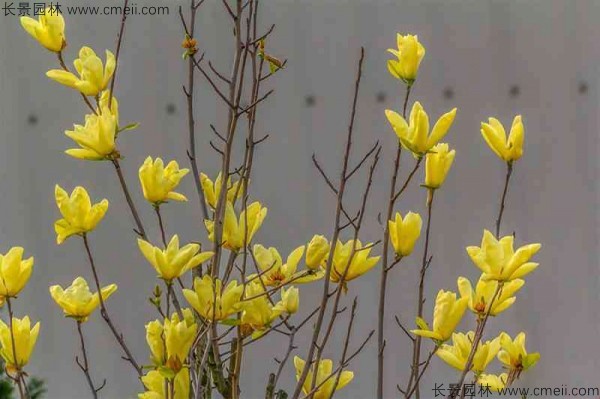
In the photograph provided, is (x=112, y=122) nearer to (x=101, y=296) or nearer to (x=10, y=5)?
(x=101, y=296)

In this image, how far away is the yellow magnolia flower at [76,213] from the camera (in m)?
1.05

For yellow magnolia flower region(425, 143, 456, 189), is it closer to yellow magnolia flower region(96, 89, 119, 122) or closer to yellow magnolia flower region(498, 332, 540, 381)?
yellow magnolia flower region(498, 332, 540, 381)

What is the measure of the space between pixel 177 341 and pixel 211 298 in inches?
2.2

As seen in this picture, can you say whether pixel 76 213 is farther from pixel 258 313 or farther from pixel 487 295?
pixel 487 295

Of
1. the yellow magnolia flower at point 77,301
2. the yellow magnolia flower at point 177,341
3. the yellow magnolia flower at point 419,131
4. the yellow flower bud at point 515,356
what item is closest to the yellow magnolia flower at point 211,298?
the yellow magnolia flower at point 177,341

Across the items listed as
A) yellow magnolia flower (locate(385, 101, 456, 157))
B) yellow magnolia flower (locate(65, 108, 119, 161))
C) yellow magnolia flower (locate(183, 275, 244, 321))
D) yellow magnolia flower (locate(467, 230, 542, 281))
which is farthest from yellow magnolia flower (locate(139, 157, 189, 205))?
yellow magnolia flower (locate(467, 230, 542, 281))

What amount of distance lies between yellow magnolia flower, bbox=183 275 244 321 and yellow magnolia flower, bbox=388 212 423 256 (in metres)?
0.23

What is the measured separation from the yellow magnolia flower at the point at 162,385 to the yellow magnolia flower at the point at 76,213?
18cm

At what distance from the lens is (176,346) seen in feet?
3.18

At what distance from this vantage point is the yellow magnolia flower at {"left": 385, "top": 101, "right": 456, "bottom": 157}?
1058mm

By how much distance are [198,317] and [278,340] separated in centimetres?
215

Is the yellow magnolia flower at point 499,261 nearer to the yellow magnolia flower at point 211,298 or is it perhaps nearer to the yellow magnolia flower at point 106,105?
the yellow magnolia flower at point 211,298

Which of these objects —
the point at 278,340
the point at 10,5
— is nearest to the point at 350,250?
the point at 278,340

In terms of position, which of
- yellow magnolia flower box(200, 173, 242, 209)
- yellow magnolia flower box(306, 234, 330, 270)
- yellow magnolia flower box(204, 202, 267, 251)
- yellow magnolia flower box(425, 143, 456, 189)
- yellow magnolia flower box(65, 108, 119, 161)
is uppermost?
yellow magnolia flower box(65, 108, 119, 161)
